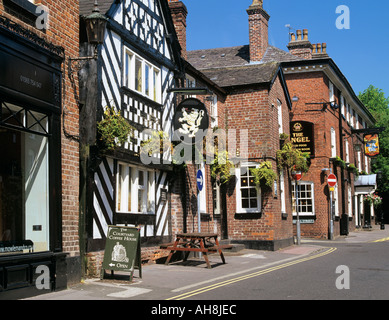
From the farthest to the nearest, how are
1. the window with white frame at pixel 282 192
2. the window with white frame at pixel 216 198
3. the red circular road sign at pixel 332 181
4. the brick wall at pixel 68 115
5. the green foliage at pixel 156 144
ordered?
1. the red circular road sign at pixel 332 181
2. the window with white frame at pixel 282 192
3. the window with white frame at pixel 216 198
4. the green foliage at pixel 156 144
5. the brick wall at pixel 68 115

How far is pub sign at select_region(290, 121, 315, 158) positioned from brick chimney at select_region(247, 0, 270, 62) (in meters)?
4.53

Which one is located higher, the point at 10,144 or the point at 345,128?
the point at 345,128

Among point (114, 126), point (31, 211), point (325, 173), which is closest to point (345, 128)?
point (325, 173)

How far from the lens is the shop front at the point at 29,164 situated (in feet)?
31.2

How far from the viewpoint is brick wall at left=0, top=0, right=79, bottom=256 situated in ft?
36.4

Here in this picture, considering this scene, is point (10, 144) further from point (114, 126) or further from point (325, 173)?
point (325, 173)

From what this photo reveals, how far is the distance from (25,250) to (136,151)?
5527 millimetres

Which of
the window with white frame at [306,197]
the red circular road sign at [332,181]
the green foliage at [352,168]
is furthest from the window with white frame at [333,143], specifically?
the red circular road sign at [332,181]

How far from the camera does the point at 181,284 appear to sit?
458 inches

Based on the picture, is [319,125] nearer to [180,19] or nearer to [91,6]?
[180,19]

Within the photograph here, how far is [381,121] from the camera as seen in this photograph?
177ft

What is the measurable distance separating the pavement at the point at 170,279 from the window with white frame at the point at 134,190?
5.59 feet

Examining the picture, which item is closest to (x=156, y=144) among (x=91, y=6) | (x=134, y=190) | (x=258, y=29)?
(x=134, y=190)

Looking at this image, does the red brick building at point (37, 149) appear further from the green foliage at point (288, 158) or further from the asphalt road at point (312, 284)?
the green foliage at point (288, 158)
